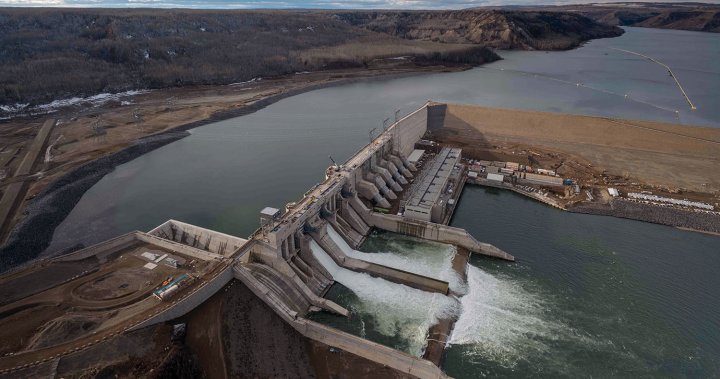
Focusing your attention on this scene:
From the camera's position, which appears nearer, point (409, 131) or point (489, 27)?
point (409, 131)

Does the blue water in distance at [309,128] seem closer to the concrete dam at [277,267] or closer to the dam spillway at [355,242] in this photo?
the concrete dam at [277,267]

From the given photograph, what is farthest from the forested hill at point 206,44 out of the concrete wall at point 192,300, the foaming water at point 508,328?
the foaming water at point 508,328

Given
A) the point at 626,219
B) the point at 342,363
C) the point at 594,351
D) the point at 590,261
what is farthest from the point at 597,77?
the point at 342,363

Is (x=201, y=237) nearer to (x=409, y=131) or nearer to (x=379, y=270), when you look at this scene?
(x=379, y=270)

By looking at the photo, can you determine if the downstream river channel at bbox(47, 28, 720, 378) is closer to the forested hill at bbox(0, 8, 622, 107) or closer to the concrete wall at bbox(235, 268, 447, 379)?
the concrete wall at bbox(235, 268, 447, 379)

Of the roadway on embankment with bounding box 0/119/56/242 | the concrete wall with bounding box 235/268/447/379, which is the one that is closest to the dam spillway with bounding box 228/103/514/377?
the concrete wall with bounding box 235/268/447/379

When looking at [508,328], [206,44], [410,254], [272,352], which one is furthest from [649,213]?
[206,44]
